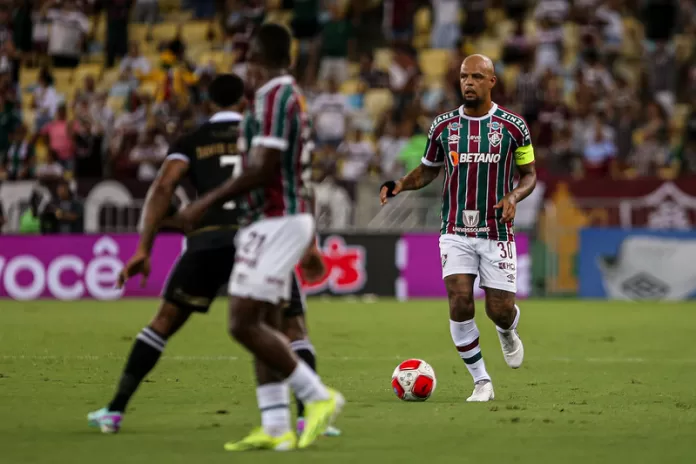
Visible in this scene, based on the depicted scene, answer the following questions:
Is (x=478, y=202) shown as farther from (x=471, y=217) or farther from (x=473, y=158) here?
(x=473, y=158)

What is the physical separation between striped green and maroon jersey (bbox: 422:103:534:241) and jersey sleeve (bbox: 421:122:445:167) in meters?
0.12

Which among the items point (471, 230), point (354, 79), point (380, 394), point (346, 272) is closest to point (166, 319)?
point (380, 394)

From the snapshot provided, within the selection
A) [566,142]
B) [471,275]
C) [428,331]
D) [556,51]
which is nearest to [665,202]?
[566,142]

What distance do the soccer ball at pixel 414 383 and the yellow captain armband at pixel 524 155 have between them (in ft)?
5.86

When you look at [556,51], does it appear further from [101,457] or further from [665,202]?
[101,457]

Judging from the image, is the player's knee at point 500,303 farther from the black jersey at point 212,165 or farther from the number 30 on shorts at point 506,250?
the black jersey at point 212,165

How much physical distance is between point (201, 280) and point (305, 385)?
3.83 ft

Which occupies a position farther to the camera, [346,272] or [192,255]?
[346,272]

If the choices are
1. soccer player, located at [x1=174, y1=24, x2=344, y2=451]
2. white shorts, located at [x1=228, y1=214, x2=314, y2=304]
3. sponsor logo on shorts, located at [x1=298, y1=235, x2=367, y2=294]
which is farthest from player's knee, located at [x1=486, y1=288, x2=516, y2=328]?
sponsor logo on shorts, located at [x1=298, y1=235, x2=367, y2=294]

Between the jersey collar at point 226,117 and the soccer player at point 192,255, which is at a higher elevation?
the jersey collar at point 226,117

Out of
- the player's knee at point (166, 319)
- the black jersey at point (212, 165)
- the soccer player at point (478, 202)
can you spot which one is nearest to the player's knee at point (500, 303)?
the soccer player at point (478, 202)

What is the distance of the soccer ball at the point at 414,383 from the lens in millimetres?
9680

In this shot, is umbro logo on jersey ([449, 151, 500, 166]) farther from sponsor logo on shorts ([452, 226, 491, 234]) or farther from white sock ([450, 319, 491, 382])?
white sock ([450, 319, 491, 382])

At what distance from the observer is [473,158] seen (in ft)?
33.0
